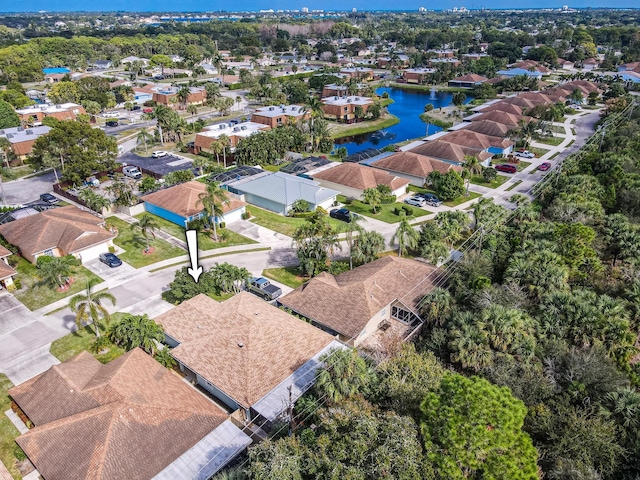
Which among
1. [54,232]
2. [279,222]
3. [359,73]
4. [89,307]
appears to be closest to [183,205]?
[279,222]

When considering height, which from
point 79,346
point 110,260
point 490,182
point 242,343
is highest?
point 242,343

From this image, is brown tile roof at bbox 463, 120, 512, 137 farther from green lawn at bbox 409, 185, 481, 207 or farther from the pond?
green lawn at bbox 409, 185, 481, 207

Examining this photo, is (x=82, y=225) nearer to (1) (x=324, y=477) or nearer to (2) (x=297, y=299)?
(2) (x=297, y=299)

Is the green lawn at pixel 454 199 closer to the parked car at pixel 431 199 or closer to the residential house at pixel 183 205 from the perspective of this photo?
the parked car at pixel 431 199

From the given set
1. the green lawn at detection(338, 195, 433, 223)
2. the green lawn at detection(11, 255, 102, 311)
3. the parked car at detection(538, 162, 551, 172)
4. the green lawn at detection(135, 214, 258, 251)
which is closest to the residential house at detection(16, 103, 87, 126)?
the green lawn at detection(135, 214, 258, 251)

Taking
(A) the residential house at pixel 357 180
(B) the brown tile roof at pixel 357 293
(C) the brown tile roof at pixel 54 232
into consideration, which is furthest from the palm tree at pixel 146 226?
(A) the residential house at pixel 357 180

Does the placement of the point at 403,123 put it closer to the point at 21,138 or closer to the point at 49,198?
the point at 49,198
